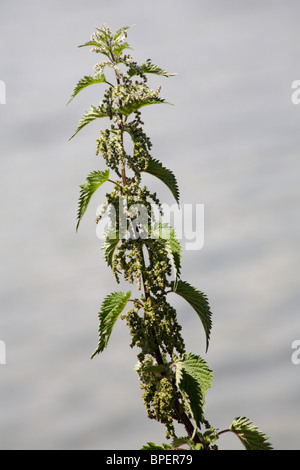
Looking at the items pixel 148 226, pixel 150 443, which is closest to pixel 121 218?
pixel 148 226

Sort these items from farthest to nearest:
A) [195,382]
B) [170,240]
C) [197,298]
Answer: [197,298], [170,240], [195,382]

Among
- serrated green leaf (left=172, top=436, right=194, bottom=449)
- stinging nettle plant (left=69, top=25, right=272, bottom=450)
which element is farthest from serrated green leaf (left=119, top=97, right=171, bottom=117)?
serrated green leaf (left=172, top=436, right=194, bottom=449)

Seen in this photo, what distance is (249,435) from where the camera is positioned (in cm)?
906

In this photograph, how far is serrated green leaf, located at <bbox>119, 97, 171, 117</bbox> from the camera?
8.92 m

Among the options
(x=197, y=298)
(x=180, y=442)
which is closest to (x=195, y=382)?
(x=180, y=442)

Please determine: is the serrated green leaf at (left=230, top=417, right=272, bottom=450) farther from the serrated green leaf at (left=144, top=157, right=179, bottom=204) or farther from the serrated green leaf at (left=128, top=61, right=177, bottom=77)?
the serrated green leaf at (left=128, top=61, right=177, bottom=77)

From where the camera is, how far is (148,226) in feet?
29.2

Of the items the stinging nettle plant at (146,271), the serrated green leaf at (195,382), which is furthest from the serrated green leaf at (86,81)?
the serrated green leaf at (195,382)

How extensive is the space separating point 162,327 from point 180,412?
91 centimetres

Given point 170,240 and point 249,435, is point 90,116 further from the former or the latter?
point 249,435

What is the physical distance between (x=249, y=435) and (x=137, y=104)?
3790mm

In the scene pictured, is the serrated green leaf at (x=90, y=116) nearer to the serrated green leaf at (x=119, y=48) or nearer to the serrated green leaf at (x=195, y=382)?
the serrated green leaf at (x=119, y=48)

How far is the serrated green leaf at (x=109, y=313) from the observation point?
8.85 metres

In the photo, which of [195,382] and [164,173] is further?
[164,173]
